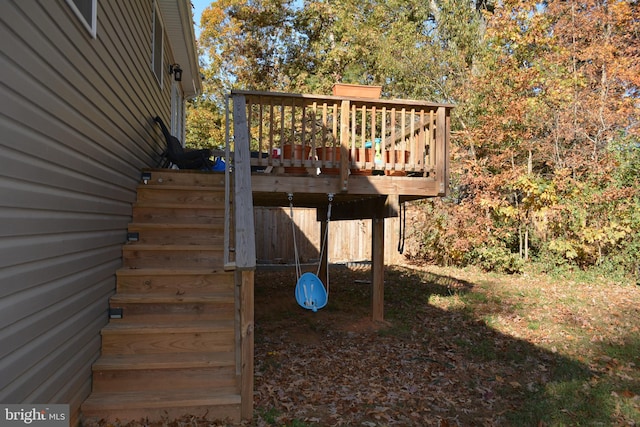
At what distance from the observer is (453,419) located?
3312 mm

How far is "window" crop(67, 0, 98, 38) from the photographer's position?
9.50ft

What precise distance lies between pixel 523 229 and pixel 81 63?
9.74 meters

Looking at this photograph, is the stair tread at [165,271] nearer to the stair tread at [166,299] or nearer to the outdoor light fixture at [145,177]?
the stair tread at [166,299]

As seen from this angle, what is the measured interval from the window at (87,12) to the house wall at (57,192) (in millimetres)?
56

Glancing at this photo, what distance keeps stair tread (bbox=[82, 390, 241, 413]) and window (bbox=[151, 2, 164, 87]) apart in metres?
4.28

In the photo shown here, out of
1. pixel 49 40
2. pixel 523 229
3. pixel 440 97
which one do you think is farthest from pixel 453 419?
pixel 440 97

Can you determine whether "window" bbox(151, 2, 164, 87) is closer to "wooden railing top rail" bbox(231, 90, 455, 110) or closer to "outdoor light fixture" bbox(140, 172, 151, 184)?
"outdoor light fixture" bbox(140, 172, 151, 184)

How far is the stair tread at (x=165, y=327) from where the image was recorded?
3373 mm

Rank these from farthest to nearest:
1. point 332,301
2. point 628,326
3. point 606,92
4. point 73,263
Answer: point 606,92 → point 332,301 → point 628,326 → point 73,263

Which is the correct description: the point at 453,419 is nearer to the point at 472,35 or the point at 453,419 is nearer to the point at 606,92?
the point at 606,92

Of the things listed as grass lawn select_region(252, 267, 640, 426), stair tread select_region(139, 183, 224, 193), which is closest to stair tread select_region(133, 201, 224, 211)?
stair tread select_region(139, 183, 224, 193)

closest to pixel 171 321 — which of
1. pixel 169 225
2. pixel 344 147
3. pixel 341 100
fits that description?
pixel 169 225

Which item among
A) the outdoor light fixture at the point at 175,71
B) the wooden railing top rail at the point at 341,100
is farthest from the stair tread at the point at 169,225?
the outdoor light fixture at the point at 175,71

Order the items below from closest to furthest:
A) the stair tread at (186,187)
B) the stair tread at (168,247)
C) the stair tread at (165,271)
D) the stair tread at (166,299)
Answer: the stair tread at (166,299)
the stair tread at (165,271)
the stair tread at (168,247)
the stair tread at (186,187)
